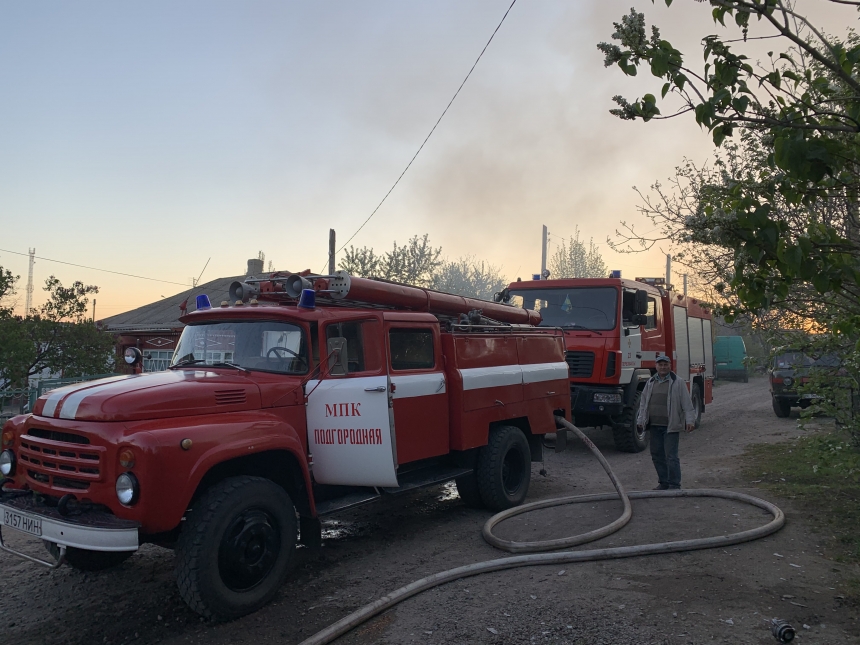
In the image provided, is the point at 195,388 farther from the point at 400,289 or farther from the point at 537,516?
the point at 537,516

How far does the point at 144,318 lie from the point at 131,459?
85.7 feet

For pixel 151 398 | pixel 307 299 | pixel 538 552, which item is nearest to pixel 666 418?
pixel 538 552

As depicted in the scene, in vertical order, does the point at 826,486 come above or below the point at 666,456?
below

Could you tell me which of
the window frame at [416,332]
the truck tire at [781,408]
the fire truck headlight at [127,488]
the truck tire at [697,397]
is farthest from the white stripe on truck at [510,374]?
the truck tire at [781,408]

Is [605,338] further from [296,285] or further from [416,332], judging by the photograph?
[296,285]

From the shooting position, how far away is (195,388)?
4.85 meters

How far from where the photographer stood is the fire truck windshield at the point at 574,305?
11.6m

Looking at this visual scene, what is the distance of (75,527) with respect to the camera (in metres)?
4.16

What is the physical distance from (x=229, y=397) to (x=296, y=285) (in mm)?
1380

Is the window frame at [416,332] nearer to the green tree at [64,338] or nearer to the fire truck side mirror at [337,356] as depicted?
the fire truck side mirror at [337,356]

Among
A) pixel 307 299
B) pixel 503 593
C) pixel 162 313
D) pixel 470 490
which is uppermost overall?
pixel 162 313

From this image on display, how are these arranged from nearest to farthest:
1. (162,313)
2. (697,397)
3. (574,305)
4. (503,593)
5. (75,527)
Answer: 1. (75,527)
2. (503,593)
3. (574,305)
4. (697,397)
5. (162,313)

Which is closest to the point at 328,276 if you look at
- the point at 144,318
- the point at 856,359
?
the point at 856,359

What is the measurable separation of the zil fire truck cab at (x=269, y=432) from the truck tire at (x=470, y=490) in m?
0.02
